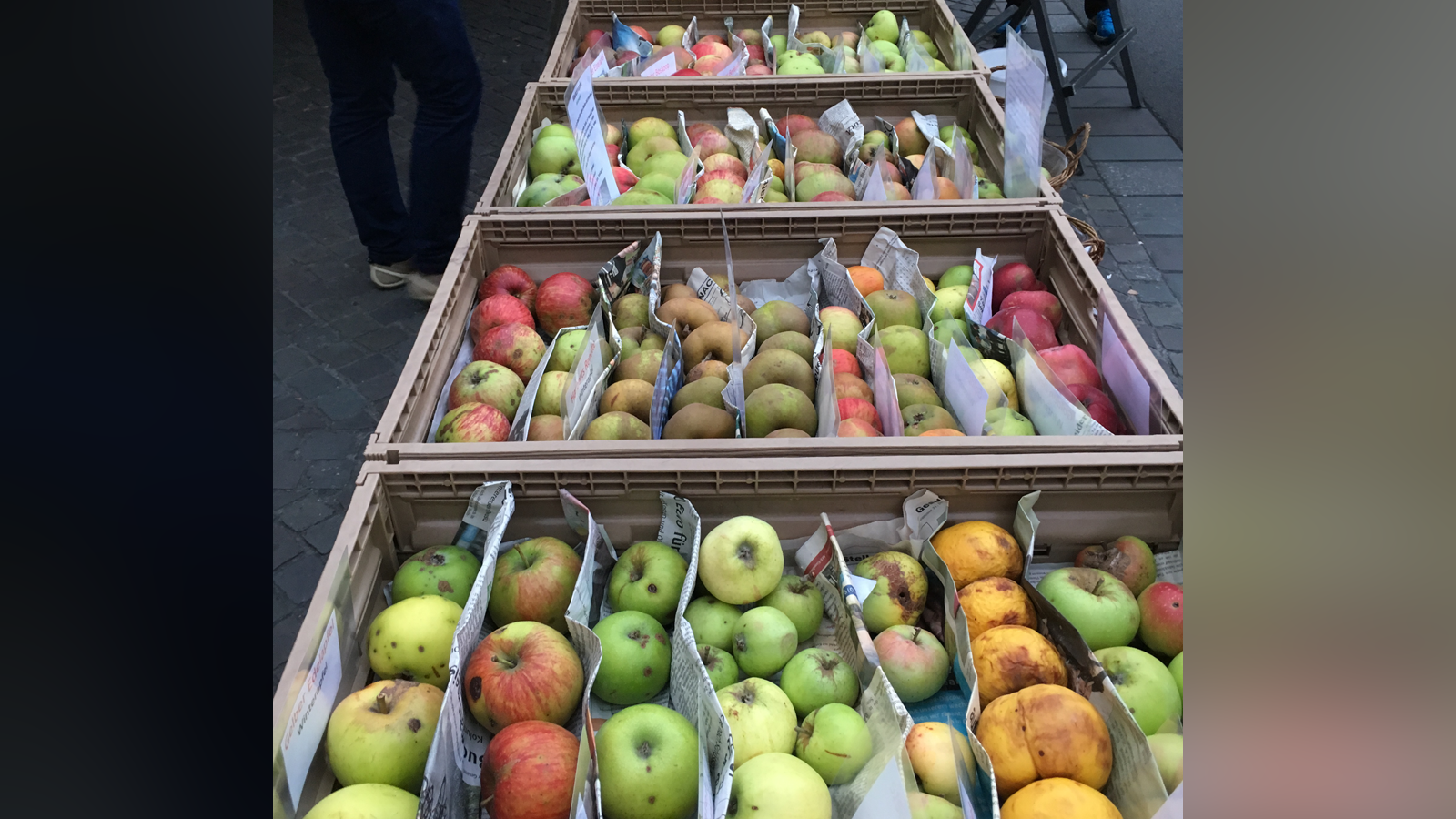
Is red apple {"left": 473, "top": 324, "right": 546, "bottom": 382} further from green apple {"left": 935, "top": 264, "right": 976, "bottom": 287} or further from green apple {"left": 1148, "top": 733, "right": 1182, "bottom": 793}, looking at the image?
green apple {"left": 1148, "top": 733, "right": 1182, "bottom": 793}


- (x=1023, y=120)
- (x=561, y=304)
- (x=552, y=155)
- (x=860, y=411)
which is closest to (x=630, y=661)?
(x=860, y=411)

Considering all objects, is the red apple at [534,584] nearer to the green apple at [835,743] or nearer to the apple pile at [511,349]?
the apple pile at [511,349]

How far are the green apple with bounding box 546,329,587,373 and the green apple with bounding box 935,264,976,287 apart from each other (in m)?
0.95

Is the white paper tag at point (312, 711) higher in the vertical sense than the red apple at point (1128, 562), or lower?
higher

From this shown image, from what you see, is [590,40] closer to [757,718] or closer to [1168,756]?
[757,718]

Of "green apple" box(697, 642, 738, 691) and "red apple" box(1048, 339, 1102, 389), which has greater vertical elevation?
"red apple" box(1048, 339, 1102, 389)

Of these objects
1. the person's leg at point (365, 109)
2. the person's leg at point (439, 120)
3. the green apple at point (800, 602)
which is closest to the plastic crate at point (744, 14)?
the person's leg at point (439, 120)

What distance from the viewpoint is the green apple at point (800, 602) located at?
5.45 feet

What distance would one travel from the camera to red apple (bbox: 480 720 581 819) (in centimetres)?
131

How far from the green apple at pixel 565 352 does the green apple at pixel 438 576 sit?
2.10ft

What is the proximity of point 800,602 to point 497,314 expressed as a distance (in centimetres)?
109

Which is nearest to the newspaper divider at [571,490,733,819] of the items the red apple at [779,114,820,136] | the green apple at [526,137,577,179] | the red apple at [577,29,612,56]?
the green apple at [526,137,577,179]

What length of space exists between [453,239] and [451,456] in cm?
236
